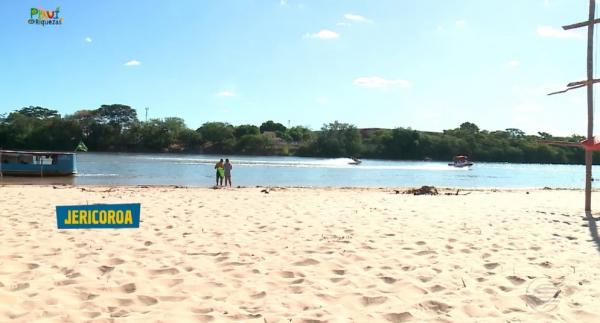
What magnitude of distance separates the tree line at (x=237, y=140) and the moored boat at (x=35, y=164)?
85590 millimetres

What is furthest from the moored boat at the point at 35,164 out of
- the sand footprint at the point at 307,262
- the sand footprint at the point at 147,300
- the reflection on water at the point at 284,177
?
the sand footprint at the point at 147,300

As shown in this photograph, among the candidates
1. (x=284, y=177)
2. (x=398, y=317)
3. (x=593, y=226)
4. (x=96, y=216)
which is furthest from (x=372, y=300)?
(x=284, y=177)

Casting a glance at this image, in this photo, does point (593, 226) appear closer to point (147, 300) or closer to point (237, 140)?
point (147, 300)

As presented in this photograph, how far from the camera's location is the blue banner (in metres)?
5.17

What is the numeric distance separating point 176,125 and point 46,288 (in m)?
124

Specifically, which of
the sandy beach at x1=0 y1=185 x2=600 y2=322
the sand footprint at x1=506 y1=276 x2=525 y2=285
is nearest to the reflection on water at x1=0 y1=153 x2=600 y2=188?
the sandy beach at x1=0 y1=185 x2=600 y2=322

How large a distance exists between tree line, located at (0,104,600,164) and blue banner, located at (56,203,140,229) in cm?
11210

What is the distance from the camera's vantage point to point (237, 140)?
122312mm

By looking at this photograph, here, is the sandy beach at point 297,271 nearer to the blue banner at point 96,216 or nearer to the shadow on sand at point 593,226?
the shadow on sand at point 593,226

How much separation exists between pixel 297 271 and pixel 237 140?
119 metres

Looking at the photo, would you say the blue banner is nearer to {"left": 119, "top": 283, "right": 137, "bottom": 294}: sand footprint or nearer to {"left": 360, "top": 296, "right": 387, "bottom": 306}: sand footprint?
{"left": 119, "top": 283, "right": 137, "bottom": 294}: sand footprint

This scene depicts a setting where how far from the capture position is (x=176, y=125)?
124 meters

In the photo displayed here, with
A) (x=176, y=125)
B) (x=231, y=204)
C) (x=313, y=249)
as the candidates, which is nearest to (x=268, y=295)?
(x=313, y=249)

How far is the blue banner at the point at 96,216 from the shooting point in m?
5.17
